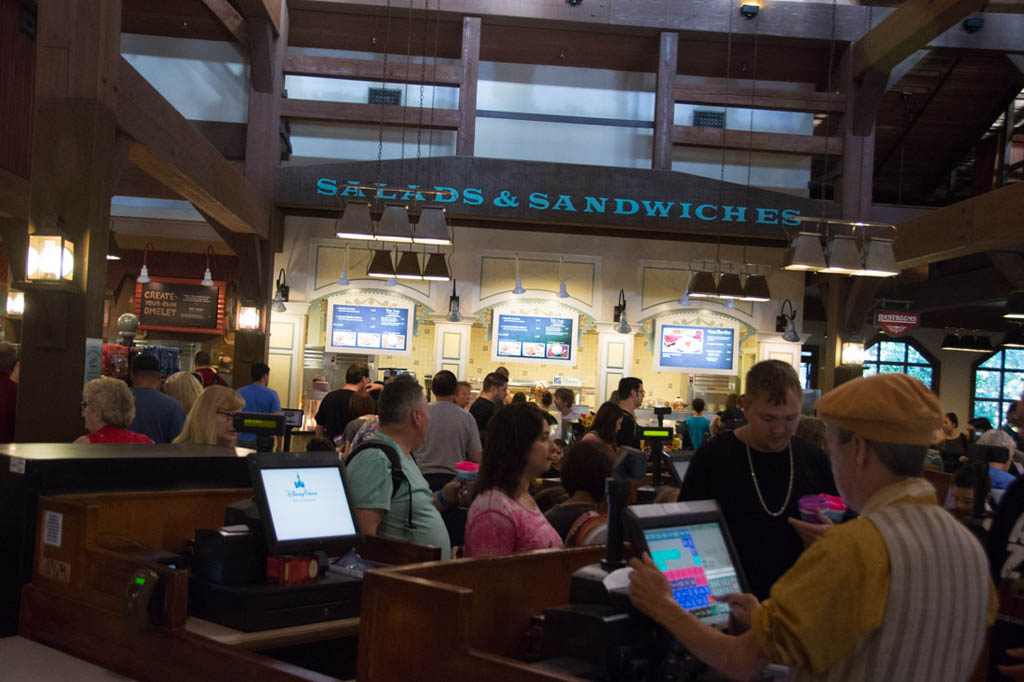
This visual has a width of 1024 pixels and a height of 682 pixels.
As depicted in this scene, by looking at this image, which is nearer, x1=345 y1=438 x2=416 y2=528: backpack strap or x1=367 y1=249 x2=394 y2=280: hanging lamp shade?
x1=345 y1=438 x2=416 y2=528: backpack strap

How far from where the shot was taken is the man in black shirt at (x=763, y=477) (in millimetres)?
3090

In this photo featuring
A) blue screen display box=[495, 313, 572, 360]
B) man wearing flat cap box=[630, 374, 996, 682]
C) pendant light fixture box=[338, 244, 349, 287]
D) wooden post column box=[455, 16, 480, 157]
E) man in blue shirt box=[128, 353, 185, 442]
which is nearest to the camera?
man wearing flat cap box=[630, 374, 996, 682]

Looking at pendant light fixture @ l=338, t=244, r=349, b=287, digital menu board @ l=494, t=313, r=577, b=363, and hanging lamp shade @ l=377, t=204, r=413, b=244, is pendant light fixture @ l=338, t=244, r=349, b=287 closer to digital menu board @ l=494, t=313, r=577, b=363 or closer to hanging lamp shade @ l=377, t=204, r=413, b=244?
digital menu board @ l=494, t=313, r=577, b=363

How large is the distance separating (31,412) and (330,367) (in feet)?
24.2

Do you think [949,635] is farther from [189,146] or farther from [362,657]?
[189,146]

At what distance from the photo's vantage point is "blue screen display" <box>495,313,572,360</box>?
1326 cm

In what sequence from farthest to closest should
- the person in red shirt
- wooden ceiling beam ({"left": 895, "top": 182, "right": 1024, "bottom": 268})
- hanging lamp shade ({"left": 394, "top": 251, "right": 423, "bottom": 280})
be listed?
hanging lamp shade ({"left": 394, "top": 251, "right": 423, "bottom": 280}) → wooden ceiling beam ({"left": 895, "top": 182, "right": 1024, "bottom": 268}) → the person in red shirt

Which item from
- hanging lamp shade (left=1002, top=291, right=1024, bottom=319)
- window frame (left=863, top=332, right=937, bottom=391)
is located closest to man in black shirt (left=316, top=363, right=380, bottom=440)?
hanging lamp shade (left=1002, top=291, right=1024, bottom=319)

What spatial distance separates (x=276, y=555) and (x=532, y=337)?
1054 cm

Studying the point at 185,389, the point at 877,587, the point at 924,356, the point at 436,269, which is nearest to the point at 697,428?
the point at 436,269

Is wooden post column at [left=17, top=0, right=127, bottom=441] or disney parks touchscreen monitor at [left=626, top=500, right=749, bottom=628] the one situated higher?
wooden post column at [left=17, top=0, right=127, bottom=441]

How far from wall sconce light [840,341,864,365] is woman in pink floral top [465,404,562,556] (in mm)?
10313

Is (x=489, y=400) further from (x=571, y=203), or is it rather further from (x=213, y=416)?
(x=213, y=416)

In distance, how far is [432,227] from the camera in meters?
9.39
